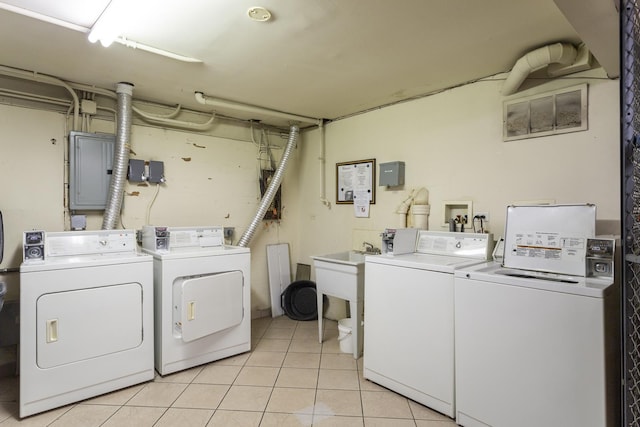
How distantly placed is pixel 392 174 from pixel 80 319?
2.62 metres

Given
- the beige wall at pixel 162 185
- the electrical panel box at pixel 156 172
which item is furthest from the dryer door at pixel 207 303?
the electrical panel box at pixel 156 172

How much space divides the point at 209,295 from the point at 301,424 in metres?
1.18

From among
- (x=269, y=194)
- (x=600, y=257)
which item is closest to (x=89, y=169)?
(x=269, y=194)

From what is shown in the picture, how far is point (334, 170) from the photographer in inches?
153

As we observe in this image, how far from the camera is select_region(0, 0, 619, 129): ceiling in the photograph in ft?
5.63

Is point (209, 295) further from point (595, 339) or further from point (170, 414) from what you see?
point (595, 339)

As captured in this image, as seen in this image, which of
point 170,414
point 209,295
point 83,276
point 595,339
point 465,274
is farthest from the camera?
point 209,295

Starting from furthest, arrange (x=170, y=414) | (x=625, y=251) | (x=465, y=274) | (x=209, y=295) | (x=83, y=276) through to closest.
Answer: (x=209, y=295) < (x=83, y=276) < (x=170, y=414) < (x=465, y=274) < (x=625, y=251)

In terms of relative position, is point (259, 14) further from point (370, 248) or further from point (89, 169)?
point (370, 248)

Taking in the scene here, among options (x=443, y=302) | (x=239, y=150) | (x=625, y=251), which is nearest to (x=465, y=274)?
(x=443, y=302)

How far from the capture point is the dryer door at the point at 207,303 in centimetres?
256

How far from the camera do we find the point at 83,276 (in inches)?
88.4

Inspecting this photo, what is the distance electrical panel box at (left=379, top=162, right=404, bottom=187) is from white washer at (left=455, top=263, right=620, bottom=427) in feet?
4.20

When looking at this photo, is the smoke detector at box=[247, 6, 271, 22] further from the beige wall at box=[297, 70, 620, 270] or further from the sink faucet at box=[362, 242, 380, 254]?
the sink faucet at box=[362, 242, 380, 254]
